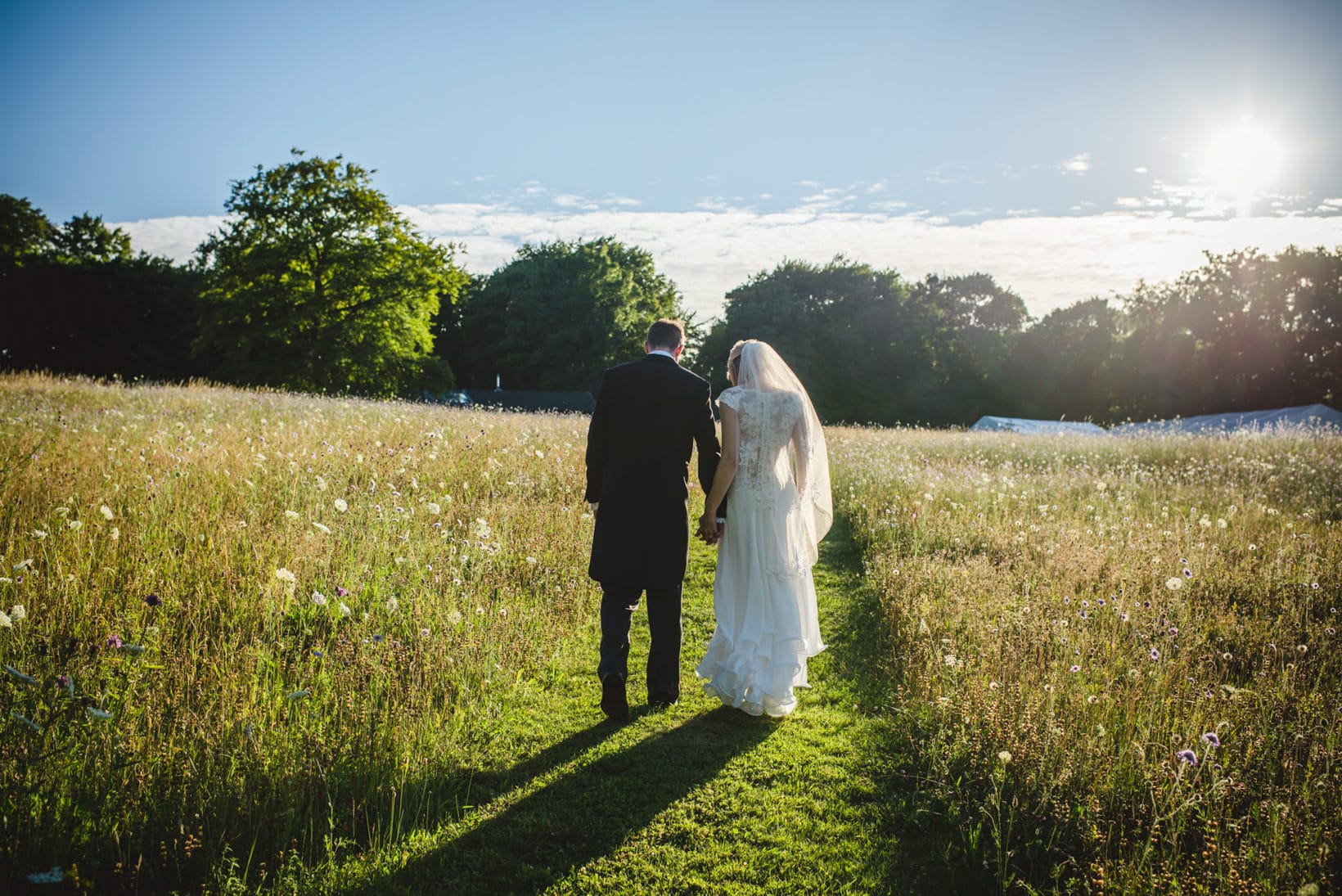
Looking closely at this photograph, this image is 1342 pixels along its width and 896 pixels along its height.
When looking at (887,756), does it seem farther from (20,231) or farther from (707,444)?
(20,231)

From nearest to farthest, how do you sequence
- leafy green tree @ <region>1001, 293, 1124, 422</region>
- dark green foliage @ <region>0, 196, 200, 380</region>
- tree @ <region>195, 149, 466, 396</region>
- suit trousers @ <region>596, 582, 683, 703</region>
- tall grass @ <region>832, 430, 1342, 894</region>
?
tall grass @ <region>832, 430, 1342, 894</region>, suit trousers @ <region>596, 582, 683, 703</region>, tree @ <region>195, 149, 466, 396</region>, dark green foliage @ <region>0, 196, 200, 380</region>, leafy green tree @ <region>1001, 293, 1124, 422</region>

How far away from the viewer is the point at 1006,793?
3.77 m

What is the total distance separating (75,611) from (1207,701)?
7069 millimetres

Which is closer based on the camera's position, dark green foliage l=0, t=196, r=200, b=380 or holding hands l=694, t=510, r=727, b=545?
holding hands l=694, t=510, r=727, b=545

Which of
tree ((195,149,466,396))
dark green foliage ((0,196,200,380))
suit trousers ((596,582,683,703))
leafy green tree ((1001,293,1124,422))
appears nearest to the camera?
suit trousers ((596,582,683,703))

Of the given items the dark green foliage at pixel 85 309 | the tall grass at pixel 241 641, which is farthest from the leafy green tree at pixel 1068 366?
the dark green foliage at pixel 85 309

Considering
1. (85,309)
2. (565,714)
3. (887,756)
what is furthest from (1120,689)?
(85,309)

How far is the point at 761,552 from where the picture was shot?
4.97 metres

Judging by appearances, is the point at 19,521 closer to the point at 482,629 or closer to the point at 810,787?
the point at 482,629

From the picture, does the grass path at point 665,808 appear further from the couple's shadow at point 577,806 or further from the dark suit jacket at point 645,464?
the dark suit jacket at point 645,464

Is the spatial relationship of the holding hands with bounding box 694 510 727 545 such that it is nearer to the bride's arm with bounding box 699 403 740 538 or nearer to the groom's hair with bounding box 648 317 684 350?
the bride's arm with bounding box 699 403 740 538

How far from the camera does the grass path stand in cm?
331

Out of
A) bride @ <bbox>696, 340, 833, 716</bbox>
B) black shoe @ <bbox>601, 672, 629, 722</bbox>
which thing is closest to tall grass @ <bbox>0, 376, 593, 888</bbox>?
black shoe @ <bbox>601, 672, 629, 722</bbox>

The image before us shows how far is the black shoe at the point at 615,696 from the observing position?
4.80 meters
